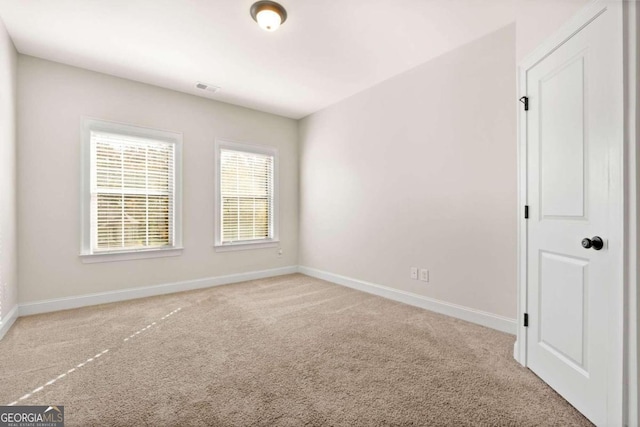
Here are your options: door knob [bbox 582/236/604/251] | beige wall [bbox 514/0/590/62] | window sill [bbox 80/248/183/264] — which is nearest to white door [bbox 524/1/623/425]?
door knob [bbox 582/236/604/251]

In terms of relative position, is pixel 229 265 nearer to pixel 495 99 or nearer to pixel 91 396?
pixel 91 396

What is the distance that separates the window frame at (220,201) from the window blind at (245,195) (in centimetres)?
5

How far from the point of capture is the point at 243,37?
9.34 ft

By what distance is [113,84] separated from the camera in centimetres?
363

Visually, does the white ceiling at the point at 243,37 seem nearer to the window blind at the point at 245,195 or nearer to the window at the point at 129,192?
the window at the point at 129,192

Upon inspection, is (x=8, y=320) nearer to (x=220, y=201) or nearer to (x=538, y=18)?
(x=220, y=201)

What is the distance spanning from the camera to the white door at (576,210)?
147 cm

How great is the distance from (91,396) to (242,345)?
0.99 meters

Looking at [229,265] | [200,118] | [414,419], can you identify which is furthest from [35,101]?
[414,419]

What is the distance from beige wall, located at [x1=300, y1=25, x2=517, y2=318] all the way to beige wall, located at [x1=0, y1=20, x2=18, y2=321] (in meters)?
3.62

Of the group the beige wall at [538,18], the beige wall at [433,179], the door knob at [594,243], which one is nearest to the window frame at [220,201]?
the beige wall at [433,179]

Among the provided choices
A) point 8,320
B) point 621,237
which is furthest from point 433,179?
point 8,320

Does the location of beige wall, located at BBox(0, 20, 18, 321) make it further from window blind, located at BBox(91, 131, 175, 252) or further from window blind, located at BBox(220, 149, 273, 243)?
window blind, located at BBox(220, 149, 273, 243)

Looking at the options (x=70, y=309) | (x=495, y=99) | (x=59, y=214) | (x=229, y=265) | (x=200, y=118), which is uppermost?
(x=200, y=118)
